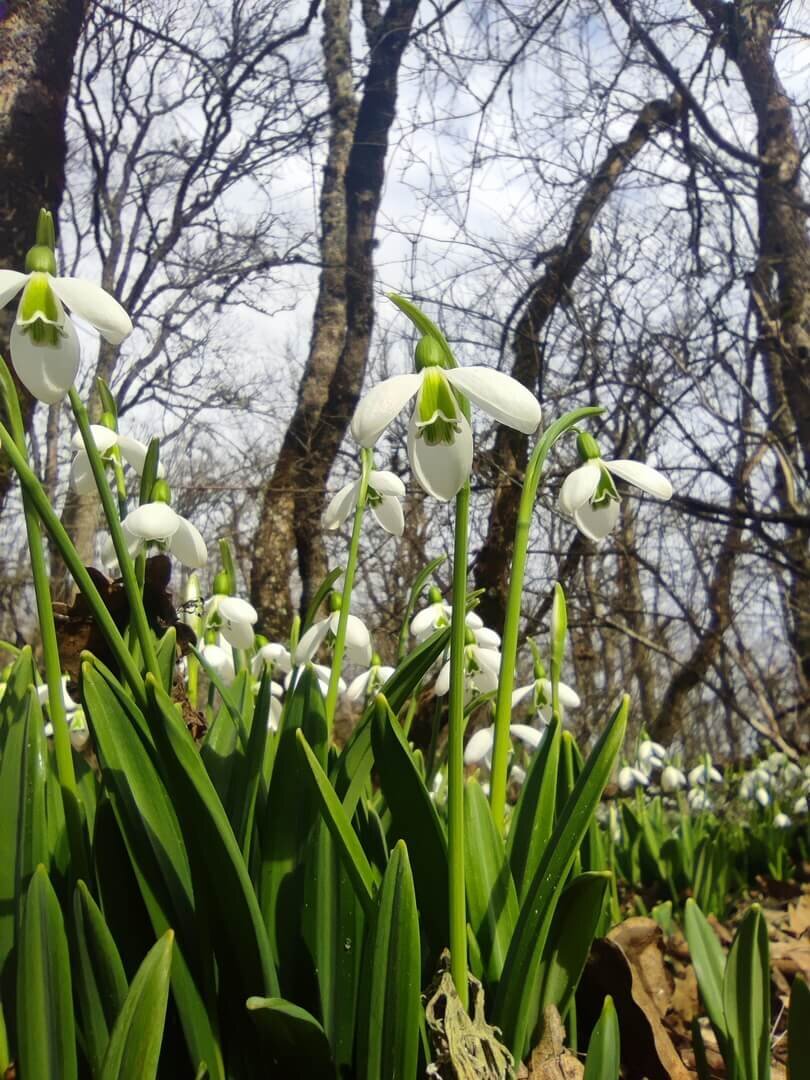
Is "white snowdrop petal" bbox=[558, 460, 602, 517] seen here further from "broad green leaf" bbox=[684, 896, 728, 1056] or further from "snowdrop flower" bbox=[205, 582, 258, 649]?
"snowdrop flower" bbox=[205, 582, 258, 649]

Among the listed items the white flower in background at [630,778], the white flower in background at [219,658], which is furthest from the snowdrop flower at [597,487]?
the white flower in background at [630,778]

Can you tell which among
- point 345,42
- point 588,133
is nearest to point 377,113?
point 345,42

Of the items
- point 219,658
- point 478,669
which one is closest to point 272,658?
point 219,658

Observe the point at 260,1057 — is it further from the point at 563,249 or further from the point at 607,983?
the point at 563,249

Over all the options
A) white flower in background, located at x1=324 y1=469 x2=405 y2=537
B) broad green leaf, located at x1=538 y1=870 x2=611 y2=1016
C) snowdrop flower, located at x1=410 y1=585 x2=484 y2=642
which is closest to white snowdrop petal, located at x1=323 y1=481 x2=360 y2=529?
white flower in background, located at x1=324 y1=469 x2=405 y2=537

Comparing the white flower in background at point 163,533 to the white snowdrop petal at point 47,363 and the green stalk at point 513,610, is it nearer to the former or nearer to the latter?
the white snowdrop petal at point 47,363

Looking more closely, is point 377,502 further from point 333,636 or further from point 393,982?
point 393,982
